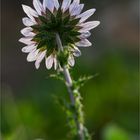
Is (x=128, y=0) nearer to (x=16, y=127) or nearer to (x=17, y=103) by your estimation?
→ (x=17, y=103)

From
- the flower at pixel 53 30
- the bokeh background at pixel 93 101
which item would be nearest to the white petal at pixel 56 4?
the flower at pixel 53 30

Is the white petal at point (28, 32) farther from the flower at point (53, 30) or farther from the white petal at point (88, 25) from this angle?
the white petal at point (88, 25)

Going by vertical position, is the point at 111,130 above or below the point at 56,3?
below

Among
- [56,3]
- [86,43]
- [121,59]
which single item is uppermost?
[56,3]

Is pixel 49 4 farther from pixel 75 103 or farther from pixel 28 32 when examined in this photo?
pixel 75 103

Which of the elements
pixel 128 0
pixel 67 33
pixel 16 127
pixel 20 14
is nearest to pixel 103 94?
pixel 16 127

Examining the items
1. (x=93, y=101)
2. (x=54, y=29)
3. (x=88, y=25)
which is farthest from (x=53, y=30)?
(x=93, y=101)

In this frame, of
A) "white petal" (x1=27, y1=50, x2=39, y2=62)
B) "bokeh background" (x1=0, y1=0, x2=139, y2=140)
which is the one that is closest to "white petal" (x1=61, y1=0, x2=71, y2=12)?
"white petal" (x1=27, y1=50, x2=39, y2=62)
